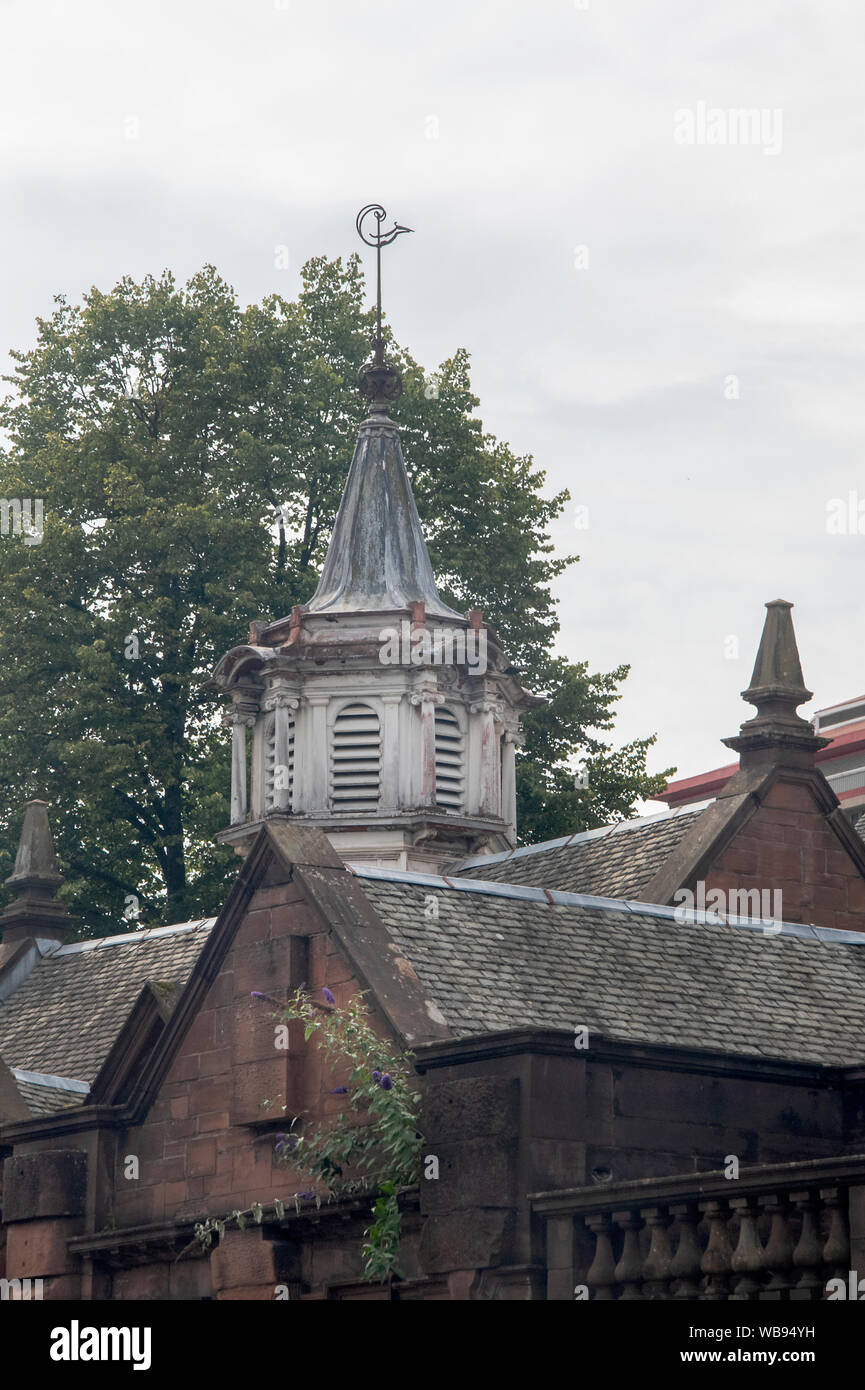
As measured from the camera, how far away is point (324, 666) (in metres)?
34.3

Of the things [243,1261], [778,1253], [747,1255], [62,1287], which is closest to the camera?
[778,1253]

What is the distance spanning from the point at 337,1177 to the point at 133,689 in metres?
24.6

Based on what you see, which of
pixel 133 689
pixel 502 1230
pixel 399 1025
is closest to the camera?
pixel 502 1230

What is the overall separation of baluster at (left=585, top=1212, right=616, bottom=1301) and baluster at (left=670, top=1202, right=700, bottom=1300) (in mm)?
750

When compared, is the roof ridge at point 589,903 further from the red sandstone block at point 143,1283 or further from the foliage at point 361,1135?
the red sandstone block at point 143,1283

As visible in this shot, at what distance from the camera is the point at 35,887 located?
121ft

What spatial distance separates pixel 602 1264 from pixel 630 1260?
35 cm

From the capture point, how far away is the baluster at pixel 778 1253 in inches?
590

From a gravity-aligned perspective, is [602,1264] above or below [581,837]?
below

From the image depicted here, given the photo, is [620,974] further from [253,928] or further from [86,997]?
[86,997]

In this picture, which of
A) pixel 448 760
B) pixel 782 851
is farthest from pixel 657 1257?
pixel 448 760
